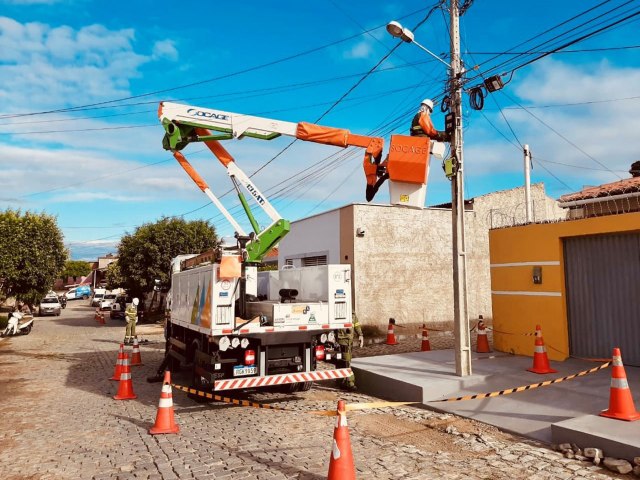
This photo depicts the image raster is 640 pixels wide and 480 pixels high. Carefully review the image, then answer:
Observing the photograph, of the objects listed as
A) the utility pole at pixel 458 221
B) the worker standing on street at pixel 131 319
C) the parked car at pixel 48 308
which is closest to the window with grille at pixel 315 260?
the worker standing on street at pixel 131 319

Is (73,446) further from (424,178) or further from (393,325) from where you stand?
(393,325)

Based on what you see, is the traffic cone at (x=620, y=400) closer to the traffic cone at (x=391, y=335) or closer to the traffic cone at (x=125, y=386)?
the traffic cone at (x=125, y=386)

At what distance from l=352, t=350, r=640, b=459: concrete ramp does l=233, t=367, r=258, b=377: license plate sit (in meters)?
2.51

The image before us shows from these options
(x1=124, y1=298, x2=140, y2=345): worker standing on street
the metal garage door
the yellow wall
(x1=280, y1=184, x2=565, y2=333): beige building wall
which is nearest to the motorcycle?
(x1=124, y1=298, x2=140, y2=345): worker standing on street

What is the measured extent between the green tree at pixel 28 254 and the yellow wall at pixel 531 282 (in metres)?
23.3

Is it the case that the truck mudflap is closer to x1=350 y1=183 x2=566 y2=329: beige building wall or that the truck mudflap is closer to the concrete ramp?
the concrete ramp

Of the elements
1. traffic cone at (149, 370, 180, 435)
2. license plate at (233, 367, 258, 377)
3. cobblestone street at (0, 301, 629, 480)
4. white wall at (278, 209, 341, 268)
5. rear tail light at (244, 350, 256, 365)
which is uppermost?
white wall at (278, 209, 341, 268)

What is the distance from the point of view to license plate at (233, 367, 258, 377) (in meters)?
7.50

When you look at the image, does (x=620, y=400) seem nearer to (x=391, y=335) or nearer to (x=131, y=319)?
(x=391, y=335)

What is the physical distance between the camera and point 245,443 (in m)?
6.02

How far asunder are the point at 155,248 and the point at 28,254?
6.65 meters

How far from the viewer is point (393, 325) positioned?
16438 millimetres

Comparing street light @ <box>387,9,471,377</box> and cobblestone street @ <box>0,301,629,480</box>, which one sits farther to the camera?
street light @ <box>387,9,471,377</box>

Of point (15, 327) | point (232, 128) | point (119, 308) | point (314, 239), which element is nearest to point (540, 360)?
point (232, 128)
